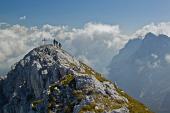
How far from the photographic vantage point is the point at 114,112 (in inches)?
5945

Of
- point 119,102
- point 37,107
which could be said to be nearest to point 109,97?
point 119,102

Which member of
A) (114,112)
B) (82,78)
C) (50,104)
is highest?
(82,78)

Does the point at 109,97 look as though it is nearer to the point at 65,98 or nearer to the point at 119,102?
the point at 119,102

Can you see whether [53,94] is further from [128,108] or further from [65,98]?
[128,108]

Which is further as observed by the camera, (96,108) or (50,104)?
(50,104)

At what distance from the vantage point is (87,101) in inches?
6289

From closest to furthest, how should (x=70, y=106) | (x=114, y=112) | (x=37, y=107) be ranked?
(x=114, y=112)
(x=70, y=106)
(x=37, y=107)

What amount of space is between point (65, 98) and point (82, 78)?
12.1m

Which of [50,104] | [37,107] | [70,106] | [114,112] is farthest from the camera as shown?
[37,107]

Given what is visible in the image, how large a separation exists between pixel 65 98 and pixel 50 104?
280 inches

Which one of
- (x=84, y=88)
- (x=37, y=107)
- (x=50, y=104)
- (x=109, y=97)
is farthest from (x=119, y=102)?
(x=37, y=107)

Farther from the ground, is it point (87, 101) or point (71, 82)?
point (71, 82)

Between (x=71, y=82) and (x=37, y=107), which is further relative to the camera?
(x=37, y=107)

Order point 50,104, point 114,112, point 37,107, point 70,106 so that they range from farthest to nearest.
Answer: point 37,107
point 50,104
point 70,106
point 114,112
